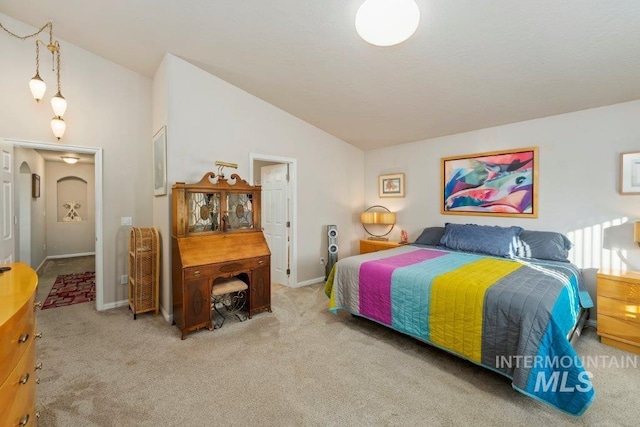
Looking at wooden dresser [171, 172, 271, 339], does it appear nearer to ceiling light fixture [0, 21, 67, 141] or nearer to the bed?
the bed

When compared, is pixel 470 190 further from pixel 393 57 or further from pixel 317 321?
pixel 317 321

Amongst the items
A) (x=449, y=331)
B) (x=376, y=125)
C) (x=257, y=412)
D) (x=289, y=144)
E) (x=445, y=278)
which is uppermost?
(x=376, y=125)

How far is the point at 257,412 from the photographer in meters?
1.79

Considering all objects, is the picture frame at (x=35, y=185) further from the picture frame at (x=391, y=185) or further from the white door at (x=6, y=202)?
the picture frame at (x=391, y=185)

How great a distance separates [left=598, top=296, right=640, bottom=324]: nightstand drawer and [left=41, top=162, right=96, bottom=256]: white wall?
9.42 meters

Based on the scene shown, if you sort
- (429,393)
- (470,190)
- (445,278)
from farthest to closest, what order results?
(470,190) < (445,278) < (429,393)

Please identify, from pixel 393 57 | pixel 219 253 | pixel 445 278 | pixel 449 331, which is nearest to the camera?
pixel 449 331

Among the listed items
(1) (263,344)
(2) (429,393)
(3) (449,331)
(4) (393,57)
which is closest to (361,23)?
(4) (393,57)

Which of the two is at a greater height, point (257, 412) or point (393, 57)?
point (393, 57)

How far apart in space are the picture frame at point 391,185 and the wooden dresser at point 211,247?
2472 mm

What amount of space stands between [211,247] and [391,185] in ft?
10.4

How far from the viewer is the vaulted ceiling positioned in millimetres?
2056

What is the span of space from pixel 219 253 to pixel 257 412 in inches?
63.6

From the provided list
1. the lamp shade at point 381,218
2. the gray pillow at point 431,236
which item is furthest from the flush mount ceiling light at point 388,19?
the lamp shade at point 381,218
